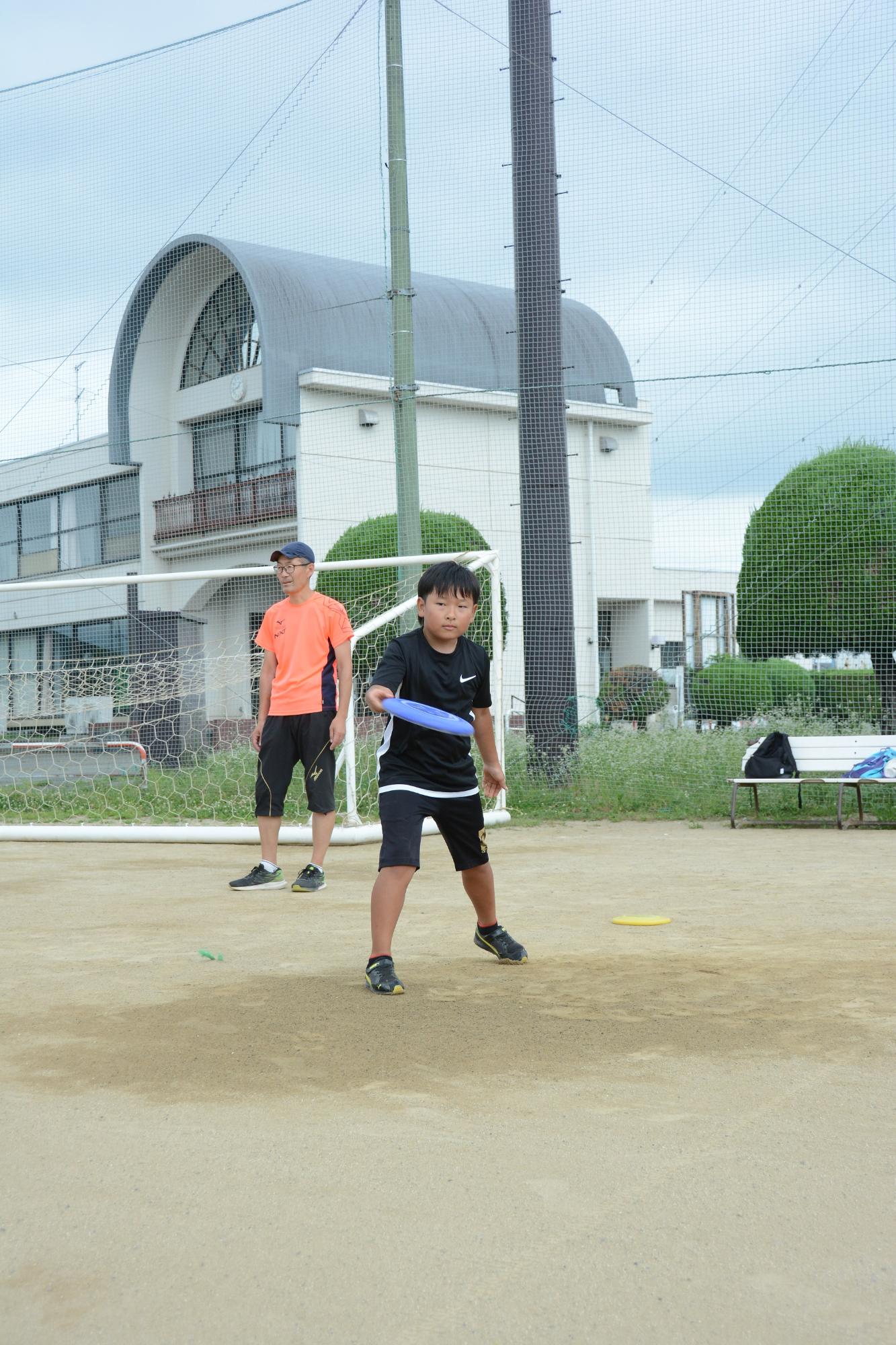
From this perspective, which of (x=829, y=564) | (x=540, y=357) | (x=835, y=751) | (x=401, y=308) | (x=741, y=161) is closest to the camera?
(x=835, y=751)

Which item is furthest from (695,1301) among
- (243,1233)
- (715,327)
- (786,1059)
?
(715,327)

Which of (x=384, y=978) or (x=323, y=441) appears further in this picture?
(x=323, y=441)

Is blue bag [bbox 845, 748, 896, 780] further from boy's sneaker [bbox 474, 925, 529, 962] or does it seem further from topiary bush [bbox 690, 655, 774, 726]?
boy's sneaker [bbox 474, 925, 529, 962]

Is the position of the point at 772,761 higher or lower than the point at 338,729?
lower

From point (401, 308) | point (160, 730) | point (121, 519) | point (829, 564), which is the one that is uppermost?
point (121, 519)

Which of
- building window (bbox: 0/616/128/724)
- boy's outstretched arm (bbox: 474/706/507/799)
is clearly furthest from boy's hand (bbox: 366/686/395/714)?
building window (bbox: 0/616/128/724)

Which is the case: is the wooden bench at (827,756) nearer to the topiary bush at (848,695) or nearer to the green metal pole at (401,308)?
the topiary bush at (848,695)

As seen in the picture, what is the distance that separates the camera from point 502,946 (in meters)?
4.91

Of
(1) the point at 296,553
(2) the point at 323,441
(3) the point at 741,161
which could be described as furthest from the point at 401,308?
(2) the point at 323,441

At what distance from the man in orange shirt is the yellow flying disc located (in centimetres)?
184

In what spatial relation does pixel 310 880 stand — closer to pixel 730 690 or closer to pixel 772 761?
pixel 772 761

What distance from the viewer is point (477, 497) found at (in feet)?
80.1

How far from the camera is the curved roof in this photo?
950 inches

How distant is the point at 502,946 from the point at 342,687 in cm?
240
